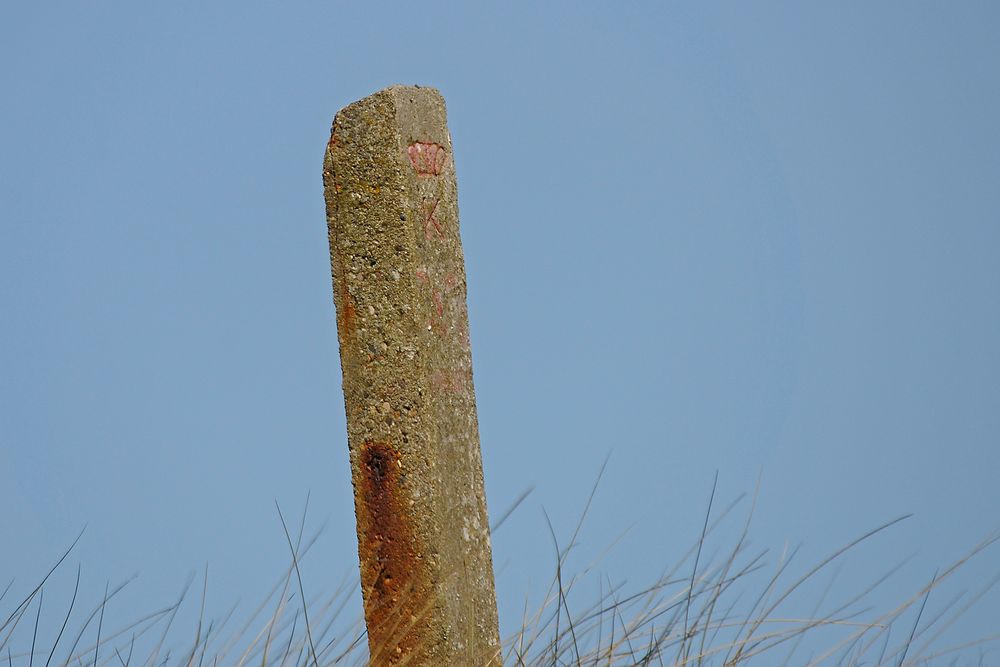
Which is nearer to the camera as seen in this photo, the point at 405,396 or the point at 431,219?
the point at 405,396

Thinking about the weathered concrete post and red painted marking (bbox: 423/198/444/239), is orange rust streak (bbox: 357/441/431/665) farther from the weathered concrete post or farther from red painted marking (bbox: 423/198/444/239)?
red painted marking (bbox: 423/198/444/239)

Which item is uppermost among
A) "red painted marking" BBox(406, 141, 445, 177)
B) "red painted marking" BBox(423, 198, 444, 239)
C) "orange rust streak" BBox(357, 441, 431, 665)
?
"red painted marking" BBox(406, 141, 445, 177)

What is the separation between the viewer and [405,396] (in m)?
3.33

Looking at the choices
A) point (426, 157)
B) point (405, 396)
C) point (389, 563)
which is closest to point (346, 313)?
point (405, 396)

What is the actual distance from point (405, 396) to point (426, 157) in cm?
73

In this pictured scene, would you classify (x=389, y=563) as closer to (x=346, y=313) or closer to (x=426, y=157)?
(x=346, y=313)

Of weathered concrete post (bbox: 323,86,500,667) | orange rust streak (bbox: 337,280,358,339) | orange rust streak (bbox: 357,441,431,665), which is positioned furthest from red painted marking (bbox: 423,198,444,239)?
orange rust streak (bbox: 357,441,431,665)

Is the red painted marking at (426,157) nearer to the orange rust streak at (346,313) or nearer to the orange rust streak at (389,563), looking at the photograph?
the orange rust streak at (346,313)

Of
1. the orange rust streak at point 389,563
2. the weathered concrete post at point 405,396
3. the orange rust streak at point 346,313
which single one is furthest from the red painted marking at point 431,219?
the orange rust streak at point 389,563

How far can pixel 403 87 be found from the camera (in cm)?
345

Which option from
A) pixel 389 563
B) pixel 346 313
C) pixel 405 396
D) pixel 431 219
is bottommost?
pixel 389 563

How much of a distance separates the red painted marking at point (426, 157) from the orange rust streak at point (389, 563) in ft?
2.71

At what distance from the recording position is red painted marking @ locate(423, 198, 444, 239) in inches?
135

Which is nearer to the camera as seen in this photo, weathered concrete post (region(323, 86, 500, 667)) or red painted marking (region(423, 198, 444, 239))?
weathered concrete post (region(323, 86, 500, 667))
